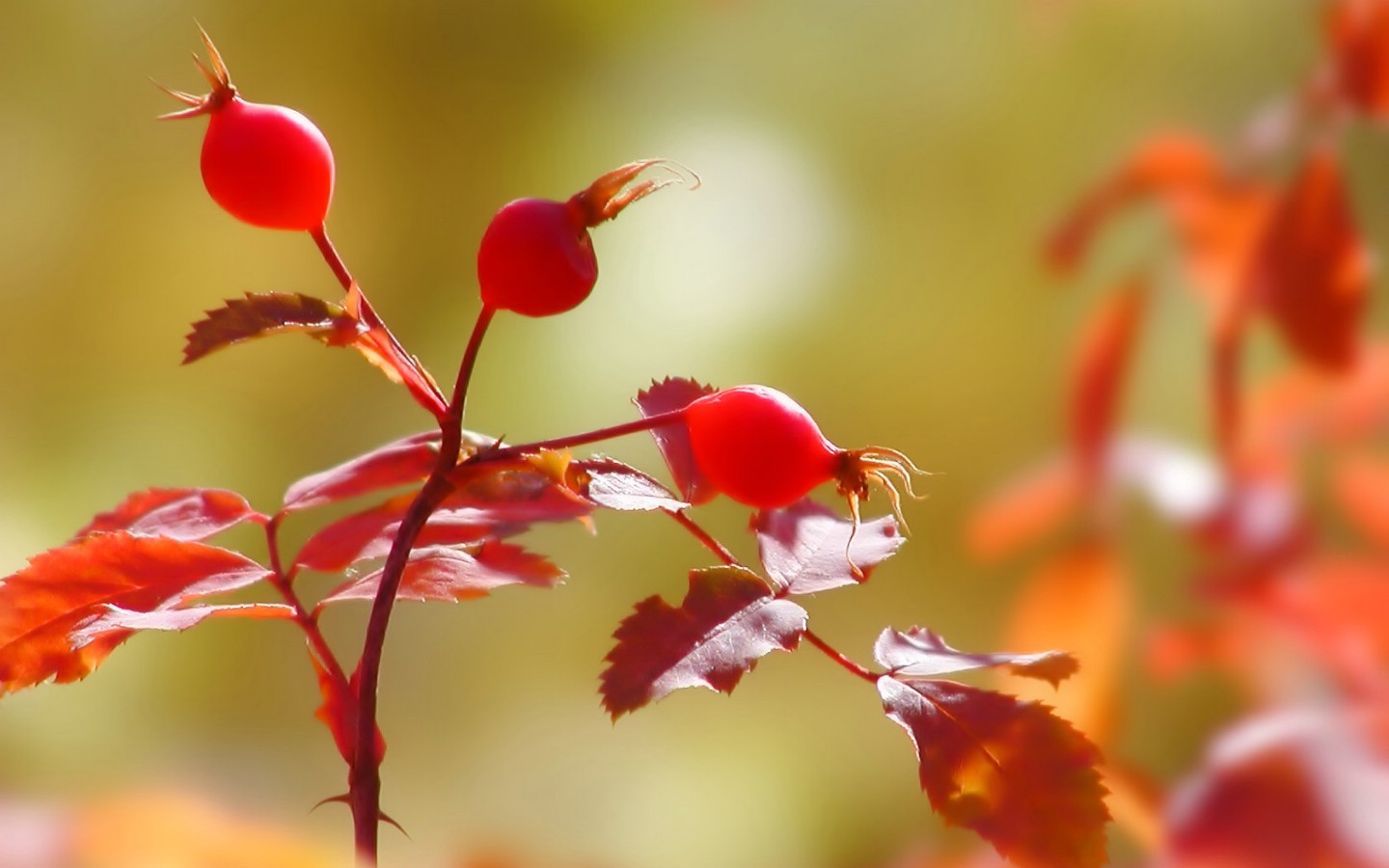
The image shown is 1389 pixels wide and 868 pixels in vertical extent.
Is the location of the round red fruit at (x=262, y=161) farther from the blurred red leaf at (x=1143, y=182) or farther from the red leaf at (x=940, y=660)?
the blurred red leaf at (x=1143, y=182)

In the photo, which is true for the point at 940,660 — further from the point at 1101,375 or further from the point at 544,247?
the point at 1101,375

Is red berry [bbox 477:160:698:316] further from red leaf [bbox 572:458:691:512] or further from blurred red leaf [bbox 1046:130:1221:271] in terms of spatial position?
blurred red leaf [bbox 1046:130:1221:271]

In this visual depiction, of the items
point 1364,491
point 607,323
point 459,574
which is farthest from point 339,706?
point 1364,491

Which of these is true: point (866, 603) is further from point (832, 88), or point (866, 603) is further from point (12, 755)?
point (12, 755)

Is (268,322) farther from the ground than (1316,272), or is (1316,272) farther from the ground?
(268,322)

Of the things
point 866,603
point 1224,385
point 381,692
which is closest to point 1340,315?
point 1224,385

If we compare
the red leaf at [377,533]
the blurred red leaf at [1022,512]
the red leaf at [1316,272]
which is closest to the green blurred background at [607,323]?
the blurred red leaf at [1022,512]

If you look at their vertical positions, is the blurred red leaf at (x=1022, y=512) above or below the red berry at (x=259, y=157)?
below

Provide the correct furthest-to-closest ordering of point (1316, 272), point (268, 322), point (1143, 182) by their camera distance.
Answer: point (1143, 182), point (1316, 272), point (268, 322)
